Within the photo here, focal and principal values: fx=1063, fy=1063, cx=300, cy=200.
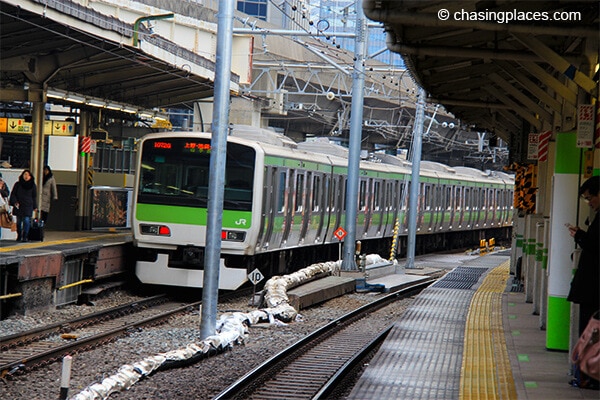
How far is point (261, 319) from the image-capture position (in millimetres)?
14516

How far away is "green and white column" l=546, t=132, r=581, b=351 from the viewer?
27.9 feet

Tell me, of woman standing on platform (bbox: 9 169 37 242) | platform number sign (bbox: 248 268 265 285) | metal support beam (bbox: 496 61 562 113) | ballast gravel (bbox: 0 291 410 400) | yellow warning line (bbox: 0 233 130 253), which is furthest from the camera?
woman standing on platform (bbox: 9 169 37 242)

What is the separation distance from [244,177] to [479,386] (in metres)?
9.25

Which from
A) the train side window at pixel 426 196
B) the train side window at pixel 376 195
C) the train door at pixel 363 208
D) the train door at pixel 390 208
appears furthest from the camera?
the train side window at pixel 426 196

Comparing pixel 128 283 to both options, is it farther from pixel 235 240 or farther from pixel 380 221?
pixel 380 221

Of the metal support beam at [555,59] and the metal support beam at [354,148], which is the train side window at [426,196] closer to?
the metal support beam at [354,148]

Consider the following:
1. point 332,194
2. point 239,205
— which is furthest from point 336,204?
point 239,205

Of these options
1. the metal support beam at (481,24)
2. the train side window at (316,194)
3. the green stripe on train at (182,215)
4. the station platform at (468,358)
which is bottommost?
the station platform at (468,358)

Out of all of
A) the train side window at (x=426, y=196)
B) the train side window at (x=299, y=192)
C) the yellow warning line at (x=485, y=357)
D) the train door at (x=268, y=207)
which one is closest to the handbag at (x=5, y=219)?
the train door at (x=268, y=207)

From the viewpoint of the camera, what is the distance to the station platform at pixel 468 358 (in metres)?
7.93

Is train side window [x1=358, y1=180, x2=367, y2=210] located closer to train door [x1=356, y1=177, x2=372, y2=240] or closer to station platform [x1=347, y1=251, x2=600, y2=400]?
train door [x1=356, y1=177, x2=372, y2=240]

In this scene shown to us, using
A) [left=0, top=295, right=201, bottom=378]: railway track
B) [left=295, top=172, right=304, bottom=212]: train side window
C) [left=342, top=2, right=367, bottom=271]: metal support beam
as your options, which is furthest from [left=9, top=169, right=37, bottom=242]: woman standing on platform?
[left=342, top=2, right=367, bottom=271]: metal support beam

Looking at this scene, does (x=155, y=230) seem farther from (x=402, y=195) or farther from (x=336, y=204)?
(x=402, y=195)

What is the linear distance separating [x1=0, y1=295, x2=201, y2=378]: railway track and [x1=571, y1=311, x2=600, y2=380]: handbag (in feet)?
19.9
